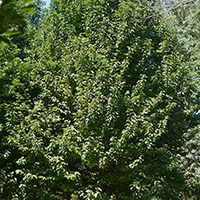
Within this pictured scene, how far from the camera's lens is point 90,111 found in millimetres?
6699

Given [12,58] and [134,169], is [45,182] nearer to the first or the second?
[134,169]

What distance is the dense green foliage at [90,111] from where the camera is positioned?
6953 mm

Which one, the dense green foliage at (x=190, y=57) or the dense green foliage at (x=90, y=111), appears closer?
the dense green foliage at (x=90, y=111)

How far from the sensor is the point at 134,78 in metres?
8.93

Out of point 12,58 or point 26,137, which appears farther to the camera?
point 12,58

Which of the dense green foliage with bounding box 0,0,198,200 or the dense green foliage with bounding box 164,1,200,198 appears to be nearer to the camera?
the dense green foliage with bounding box 0,0,198,200

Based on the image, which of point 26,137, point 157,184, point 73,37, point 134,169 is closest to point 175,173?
point 157,184

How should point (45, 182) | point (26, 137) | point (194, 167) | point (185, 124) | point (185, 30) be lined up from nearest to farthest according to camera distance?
1. point (26, 137)
2. point (45, 182)
3. point (194, 167)
4. point (185, 124)
5. point (185, 30)

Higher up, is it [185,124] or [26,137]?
[185,124]

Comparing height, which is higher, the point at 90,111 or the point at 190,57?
Result: the point at 190,57

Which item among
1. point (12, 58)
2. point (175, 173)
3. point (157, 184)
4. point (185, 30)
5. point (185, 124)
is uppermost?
point (185, 30)

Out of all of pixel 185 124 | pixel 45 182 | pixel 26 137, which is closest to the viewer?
pixel 26 137

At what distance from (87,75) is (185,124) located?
576cm

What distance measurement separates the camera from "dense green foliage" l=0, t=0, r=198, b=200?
6.95m
